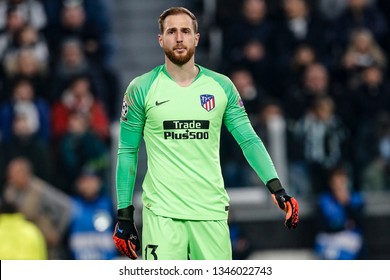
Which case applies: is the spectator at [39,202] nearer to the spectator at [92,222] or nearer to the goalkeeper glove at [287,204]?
the spectator at [92,222]

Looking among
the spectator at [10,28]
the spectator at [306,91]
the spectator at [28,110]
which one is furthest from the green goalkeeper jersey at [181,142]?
the spectator at [10,28]

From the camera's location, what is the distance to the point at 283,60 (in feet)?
48.6

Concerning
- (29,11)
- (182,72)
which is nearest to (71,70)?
(29,11)

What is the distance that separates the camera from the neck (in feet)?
25.3

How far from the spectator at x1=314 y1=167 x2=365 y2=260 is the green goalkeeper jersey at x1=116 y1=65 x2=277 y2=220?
19.1 ft

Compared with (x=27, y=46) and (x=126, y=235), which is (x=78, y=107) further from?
(x=126, y=235)

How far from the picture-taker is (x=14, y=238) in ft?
37.1

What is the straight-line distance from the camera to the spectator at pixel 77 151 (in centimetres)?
1348

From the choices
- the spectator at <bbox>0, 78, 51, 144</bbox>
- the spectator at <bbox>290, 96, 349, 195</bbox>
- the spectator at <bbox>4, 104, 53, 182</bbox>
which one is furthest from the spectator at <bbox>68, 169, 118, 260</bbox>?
the spectator at <bbox>290, 96, 349, 195</bbox>

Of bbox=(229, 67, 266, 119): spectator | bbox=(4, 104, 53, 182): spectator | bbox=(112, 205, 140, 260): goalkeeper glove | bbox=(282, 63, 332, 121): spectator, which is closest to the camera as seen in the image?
bbox=(112, 205, 140, 260): goalkeeper glove

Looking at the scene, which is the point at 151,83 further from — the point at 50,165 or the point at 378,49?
the point at 378,49

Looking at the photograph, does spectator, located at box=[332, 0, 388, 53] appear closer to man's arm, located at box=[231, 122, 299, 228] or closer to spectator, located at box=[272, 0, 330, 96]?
spectator, located at box=[272, 0, 330, 96]

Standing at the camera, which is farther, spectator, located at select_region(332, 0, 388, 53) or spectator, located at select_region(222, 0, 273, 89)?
spectator, located at select_region(332, 0, 388, 53)

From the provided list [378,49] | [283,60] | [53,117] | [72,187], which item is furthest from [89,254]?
[378,49]
